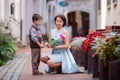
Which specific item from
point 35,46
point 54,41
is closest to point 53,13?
point 35,46

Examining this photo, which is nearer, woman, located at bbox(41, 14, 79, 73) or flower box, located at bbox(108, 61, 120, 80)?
flower box, located at bbox(108, 61, 120, 80)

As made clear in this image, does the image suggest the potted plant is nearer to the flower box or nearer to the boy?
the flower box

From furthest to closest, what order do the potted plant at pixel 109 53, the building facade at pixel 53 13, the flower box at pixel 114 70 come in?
the building facade at pixel 53 13, the potted plant at pixel 109 53, the flower box at pixel 114 70

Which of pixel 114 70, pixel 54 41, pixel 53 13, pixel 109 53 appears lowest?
pixel 114 70

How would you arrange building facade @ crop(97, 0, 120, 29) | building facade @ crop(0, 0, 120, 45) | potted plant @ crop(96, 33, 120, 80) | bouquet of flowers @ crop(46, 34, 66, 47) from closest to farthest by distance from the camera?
potted plant @ crop(96, 33, 120, 80)
bouquet of flowers @ crop(46, 34, 66, 47)
building facade @ crop(97, 0, 120, 29)
building facade @ crop(0, 0, 120, 45)

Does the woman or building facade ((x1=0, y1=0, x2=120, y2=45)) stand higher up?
building facade ((x1=0, y1=0, x2=120, y2=45))

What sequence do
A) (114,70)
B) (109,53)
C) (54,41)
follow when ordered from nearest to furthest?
(114,70) < (109,53) < (54,41)

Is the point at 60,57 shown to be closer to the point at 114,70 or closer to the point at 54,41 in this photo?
the point at 54,41

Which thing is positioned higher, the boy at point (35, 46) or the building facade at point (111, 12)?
the building facade at point (111, 12)

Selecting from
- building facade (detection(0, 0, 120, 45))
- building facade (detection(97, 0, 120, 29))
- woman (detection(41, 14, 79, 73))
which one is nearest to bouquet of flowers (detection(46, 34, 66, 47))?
woman (detection(41, 14, 79, 73))

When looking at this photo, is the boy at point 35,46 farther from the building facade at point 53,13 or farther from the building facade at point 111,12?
the building facade at point 53,13

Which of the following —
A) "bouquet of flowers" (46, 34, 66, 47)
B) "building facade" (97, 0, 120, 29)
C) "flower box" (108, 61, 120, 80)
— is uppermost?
"building facade" (97, 0, 120, 29)

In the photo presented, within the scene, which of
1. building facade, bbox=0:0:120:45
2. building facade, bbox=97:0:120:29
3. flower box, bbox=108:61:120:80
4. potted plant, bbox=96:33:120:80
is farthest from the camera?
building facade, bbox=0:0:120:45

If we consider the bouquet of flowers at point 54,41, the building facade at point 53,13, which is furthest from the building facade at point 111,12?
the bouquet of flowers at point 54,41
